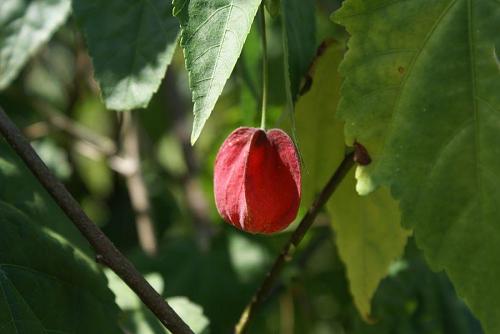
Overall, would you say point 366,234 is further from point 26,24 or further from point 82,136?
point 82,136

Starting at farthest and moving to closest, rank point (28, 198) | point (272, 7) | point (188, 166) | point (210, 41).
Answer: point (188, 166)
point (28, 198)
point (272, 7)
point (210, 41)

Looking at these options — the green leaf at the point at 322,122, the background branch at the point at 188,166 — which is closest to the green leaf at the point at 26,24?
the green leaf at the point at 322,122

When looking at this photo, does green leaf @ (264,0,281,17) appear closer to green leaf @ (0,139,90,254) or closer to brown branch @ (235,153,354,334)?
brown branch @ (235,153,354,334)

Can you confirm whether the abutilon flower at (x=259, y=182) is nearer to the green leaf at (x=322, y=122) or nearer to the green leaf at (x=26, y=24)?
the green leaf at (x=322, y=122)

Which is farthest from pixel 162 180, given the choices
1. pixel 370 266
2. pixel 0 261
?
pixel 0 261

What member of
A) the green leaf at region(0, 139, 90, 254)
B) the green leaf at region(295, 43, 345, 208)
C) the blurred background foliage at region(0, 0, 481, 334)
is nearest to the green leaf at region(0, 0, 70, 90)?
the blurred background foliage at region(0, 0, 481, 334)

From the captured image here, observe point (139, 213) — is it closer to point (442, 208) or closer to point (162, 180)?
point (162, 180)

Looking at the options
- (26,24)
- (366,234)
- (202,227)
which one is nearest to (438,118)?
(366,234)
